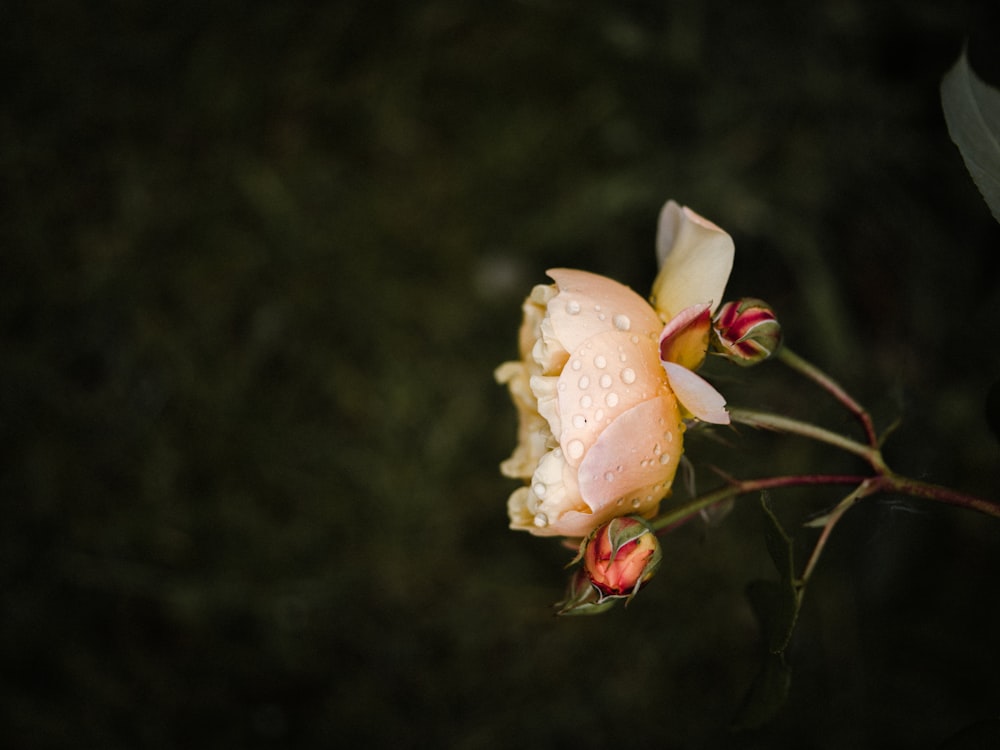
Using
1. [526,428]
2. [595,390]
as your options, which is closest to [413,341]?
[526,428]

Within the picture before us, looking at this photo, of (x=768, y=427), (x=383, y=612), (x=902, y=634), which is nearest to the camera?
(x=768, y=427)

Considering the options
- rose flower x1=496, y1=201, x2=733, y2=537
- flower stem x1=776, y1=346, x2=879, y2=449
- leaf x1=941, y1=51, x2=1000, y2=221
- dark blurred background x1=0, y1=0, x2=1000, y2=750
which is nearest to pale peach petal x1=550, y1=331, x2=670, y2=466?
rose flower x1=496, y1=201, x2=733, y2=537

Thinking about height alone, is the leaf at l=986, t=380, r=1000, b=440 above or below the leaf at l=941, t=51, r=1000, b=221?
below

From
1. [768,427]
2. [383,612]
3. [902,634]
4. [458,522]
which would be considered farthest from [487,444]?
[768,427]

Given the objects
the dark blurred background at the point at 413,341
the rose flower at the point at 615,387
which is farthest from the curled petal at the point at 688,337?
the dark blurred background at the point at 413,341

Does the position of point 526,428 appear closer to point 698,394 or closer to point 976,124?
point 698,394

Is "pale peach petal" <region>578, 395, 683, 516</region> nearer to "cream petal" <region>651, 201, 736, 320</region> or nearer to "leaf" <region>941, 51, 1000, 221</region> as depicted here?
"cream petal" <region>651, 201, 736, 320</region>

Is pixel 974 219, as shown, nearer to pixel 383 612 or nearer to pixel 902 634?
pixel 902 634
